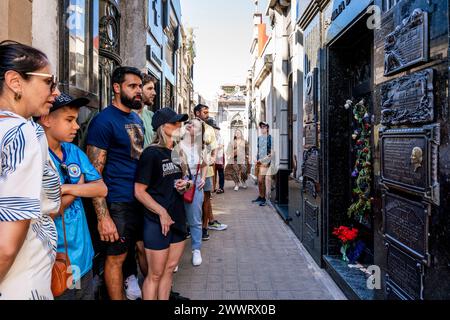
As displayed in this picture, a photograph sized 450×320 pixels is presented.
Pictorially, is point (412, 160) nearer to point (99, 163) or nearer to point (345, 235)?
point (345, 235)

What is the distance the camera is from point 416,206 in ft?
8.00

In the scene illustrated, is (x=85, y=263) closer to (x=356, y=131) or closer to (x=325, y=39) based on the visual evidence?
(x=356, y=131)

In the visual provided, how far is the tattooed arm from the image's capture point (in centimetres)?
290

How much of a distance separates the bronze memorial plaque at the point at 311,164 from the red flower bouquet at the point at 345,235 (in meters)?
0.78

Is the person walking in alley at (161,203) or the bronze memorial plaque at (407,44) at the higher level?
the bronze memorial plaque at (407,44)

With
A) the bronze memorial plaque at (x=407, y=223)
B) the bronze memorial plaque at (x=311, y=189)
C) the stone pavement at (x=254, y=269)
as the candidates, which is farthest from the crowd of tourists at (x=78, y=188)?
the bronze memorial plaque at (x=311, y=189)

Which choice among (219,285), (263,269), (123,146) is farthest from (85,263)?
(263,269)

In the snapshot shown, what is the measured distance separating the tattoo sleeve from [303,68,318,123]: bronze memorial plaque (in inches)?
118

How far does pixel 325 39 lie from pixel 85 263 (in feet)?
13.0

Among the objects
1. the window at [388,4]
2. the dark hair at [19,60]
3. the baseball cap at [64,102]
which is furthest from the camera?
the window at [388,4]

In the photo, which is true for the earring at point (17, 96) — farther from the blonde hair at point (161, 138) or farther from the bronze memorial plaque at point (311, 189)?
the bronze memorial plaque at point (311, 189)

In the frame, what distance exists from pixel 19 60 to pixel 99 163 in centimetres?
153

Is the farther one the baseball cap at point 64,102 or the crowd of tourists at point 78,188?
the baseball cap at point 64,102

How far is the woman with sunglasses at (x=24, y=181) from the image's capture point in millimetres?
1346
